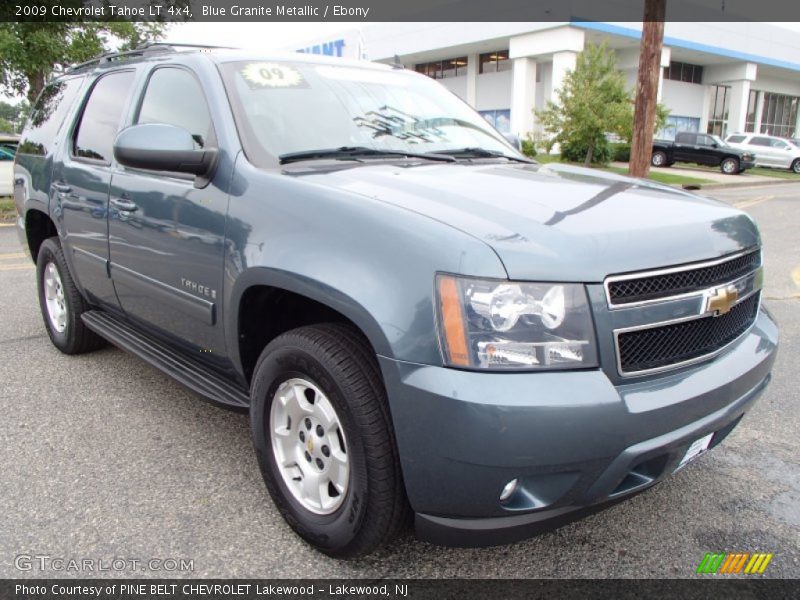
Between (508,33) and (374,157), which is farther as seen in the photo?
(508,33)

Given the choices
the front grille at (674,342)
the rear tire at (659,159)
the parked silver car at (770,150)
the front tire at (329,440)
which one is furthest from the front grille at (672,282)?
the parked silver car at (770,150)

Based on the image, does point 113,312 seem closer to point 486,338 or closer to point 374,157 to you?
point 374,157

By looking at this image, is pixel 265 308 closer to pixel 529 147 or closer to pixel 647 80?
pixel 647 80

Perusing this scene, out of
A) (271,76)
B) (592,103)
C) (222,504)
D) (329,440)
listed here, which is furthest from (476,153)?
(592,103)

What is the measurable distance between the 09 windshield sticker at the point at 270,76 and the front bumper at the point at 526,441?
5.65ft

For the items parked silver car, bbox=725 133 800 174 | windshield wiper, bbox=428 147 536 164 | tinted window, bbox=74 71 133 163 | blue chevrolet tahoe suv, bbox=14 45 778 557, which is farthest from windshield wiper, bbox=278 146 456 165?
parked silver car, bbox=725 133 800 174

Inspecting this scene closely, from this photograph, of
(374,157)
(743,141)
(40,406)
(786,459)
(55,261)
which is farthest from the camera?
(743,141)

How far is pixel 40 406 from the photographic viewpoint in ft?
12.4

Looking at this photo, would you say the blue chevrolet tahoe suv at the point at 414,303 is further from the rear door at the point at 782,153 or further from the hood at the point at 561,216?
the rear door at the point at 782,153

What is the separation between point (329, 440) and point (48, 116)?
3.73 m

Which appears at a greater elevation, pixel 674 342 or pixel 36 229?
pixel 674 342

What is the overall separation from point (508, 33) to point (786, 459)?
32956 mm

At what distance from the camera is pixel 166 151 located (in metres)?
2.70

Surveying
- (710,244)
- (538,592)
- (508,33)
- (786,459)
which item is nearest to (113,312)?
(538,592)
